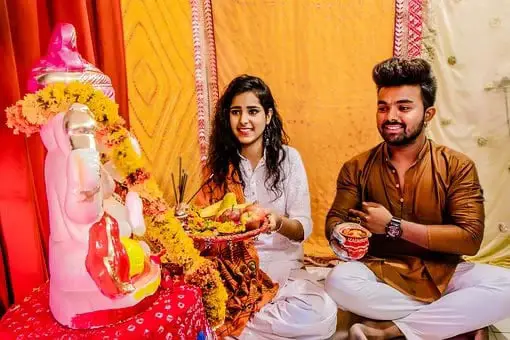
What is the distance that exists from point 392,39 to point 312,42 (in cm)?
46

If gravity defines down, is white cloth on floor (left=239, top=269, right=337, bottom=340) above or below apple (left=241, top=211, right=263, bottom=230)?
below

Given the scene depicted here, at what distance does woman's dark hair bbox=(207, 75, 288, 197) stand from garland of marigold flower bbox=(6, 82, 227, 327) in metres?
0.69

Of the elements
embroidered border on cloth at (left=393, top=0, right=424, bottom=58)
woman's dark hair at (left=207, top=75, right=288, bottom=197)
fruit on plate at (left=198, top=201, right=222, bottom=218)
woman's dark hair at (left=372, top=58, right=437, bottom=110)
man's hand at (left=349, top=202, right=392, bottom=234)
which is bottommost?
man's hand at (left=349, top=202, right=392, bottom=234)

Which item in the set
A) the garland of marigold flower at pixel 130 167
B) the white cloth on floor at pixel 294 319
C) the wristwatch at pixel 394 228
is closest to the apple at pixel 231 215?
the garland of marigold flower at pixel 130 167

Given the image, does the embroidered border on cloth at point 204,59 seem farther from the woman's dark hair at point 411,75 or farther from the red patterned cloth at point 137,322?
the red patterned cloth at point 137,322

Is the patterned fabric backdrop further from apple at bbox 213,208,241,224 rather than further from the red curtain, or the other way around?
the red curtain

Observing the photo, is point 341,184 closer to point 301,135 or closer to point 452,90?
point 301,135

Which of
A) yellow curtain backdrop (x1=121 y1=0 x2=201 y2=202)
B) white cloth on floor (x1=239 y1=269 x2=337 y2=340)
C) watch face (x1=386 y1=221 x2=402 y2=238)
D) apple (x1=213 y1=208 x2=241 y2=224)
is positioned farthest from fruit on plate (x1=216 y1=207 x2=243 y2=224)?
yellow curtain backdrop (x1=121 y1=0 x2=201 y2=202)

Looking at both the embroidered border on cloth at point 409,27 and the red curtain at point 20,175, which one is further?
the embroidered border on cloth at point 409,27

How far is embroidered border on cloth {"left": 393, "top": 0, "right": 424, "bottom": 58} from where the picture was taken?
2742mm

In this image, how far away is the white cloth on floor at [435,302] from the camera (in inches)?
83.4

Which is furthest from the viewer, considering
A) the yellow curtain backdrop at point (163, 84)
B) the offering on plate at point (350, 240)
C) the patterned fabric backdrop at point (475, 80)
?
the yellow curtain backdrop at point (163, 84)

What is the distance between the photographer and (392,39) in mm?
2797

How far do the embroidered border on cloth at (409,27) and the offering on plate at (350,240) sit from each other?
1.11m
